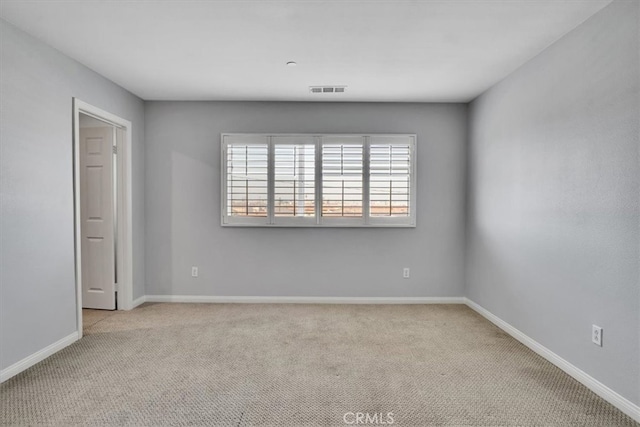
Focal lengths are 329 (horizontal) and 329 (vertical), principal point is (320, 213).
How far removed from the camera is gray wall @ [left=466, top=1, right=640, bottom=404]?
2018 mm

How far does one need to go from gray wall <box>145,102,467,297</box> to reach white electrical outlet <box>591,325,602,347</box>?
200cm

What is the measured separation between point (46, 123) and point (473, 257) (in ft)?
14.8

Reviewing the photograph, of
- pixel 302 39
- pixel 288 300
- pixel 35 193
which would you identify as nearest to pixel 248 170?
pixel 288 300

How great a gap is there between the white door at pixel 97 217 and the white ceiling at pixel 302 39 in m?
0.79

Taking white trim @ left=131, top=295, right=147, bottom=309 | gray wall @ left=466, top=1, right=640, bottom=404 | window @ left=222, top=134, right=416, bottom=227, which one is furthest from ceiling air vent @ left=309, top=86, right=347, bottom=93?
white trim @ left=131, top=295, right=147, bottom=309

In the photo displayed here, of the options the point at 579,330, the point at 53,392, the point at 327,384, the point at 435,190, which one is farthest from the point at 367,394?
the point at 435,190

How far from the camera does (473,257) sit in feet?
13.3

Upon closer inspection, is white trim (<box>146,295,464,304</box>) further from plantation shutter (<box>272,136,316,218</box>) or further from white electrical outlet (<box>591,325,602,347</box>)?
white electrical outlet (<box>591,325,602,347</box>)

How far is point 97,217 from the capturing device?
381cm

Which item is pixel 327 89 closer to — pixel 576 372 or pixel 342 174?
pixel 342 174

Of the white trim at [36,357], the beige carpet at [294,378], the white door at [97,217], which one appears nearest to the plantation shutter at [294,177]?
the beige carpet at [294,378]

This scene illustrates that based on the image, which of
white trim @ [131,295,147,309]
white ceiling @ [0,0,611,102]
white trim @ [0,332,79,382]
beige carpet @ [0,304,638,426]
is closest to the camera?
beige carpet @ [0,304,638,426]

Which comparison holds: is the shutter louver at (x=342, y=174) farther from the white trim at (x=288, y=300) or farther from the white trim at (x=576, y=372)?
the white trim at (x=576, y=372)

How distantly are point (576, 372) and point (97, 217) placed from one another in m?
4.80
